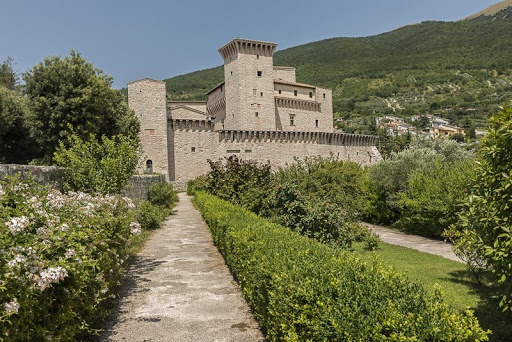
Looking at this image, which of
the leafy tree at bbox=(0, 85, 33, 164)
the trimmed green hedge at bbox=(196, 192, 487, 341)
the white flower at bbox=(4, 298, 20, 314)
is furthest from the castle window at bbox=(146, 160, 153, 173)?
the white flower at bbox=(4, 298, 20, 314)

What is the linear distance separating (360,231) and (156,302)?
8.27 m

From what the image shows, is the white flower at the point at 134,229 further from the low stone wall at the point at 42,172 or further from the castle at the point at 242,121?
the castle at the point at 242,121

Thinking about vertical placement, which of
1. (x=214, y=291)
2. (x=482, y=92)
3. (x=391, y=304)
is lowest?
(x=214, y=291)

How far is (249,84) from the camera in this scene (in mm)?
46438

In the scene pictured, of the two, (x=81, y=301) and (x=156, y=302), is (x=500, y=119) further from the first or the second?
(x=156, y=302)

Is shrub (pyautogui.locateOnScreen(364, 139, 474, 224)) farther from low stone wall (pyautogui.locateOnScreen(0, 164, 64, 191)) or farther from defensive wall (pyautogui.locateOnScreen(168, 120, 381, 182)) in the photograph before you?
defensive wall (pyautogui.locateOnScreen(168, 120, 381, 182))

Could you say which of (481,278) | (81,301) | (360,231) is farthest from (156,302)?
(360,231)

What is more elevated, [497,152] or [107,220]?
[497,152]

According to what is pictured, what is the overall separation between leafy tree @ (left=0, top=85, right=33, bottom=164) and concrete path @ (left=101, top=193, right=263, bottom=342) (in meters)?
20.4

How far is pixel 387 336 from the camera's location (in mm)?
2545

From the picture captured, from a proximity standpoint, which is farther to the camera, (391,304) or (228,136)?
(228,136)

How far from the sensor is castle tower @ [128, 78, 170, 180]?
3966 centimetres

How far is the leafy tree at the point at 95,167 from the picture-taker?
9773 mm

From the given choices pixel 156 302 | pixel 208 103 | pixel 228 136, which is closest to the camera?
pixel 156 302
